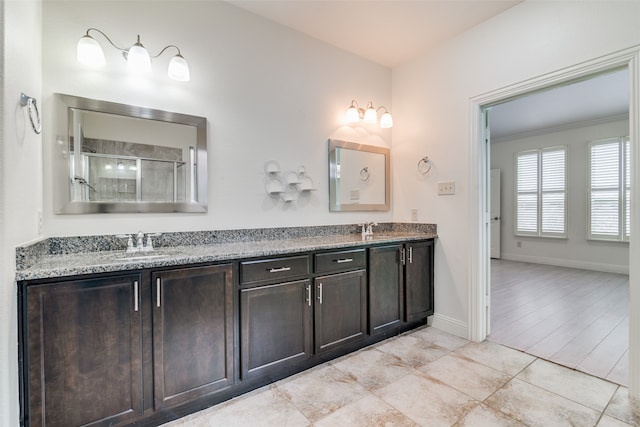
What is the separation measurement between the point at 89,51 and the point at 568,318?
4591mm

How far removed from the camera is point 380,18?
2518 mm

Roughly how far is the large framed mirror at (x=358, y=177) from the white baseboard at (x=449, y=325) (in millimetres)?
1232

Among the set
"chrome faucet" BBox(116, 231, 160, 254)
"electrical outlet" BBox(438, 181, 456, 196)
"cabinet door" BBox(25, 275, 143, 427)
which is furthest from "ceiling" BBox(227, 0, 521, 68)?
"cabinet door" BBox(25, 275, 143, 427)

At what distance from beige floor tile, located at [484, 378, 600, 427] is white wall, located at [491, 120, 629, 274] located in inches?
189

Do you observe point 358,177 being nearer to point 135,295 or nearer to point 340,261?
point 340,261

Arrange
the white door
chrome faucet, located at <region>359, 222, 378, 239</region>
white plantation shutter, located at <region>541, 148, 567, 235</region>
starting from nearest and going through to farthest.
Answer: chrome faucet, located at <region>359, 222, 378, 239</region> → white plantation shutter, located at <region>541, 148, 567, 235</region> → the white door

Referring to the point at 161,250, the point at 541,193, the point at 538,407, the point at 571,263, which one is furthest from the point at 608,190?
the point at 161,250

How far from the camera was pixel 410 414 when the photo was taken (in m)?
1.66

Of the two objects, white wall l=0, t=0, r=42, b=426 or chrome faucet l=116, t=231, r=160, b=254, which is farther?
chrome faucet l=116, t=231, r=160, b=254

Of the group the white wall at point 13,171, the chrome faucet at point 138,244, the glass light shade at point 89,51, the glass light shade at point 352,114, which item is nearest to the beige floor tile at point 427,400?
the chrome faucet at point 138,244

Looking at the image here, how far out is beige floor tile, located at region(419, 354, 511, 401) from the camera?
6.20ft

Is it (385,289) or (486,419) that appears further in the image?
(385,289)

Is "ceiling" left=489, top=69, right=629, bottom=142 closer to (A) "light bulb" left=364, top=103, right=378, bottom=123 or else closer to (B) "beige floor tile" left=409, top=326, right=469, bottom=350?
(A) "light bulb" left=364, top=103, right=378, bottom=123

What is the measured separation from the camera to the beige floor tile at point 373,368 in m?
2.00
